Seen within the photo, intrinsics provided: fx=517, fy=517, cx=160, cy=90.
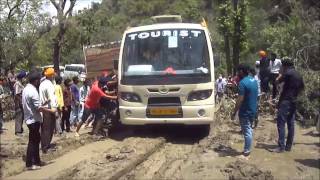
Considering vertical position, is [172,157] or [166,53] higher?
[166,53]

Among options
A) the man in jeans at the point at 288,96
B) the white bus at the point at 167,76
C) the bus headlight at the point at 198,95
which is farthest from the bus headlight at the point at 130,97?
the man in jeans at the point at 288,96

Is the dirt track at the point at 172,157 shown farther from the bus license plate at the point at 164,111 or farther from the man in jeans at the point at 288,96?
the bus license plate at the point at 164,111

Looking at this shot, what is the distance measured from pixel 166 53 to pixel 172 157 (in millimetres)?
2869

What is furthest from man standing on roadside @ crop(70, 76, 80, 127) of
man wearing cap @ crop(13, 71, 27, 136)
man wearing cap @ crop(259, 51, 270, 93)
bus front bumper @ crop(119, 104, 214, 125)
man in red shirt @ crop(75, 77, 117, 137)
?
man wearing cap @ crop(259, 51, 270, 93)

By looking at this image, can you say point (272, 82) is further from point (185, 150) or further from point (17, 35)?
point (17, 35)

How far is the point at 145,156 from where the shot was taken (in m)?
10.4

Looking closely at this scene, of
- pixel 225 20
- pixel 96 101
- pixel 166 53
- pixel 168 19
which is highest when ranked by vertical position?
pixel 225 20

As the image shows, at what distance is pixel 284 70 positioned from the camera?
1065 cm

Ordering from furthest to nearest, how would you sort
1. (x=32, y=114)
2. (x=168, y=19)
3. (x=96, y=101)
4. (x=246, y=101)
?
(x=168, y=19), (x=96, y=101), (x=246, y=101), (x=32, y=114)

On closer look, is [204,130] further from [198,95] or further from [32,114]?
[32,114]

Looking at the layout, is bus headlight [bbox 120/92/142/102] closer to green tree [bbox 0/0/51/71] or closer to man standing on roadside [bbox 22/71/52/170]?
man standing on roadside [bbox 22/71/52/170]

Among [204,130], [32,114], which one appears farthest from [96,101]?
[32,114]

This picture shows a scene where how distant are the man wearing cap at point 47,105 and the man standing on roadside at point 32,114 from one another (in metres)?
0.62

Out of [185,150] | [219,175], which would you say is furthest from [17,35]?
[219,175]
